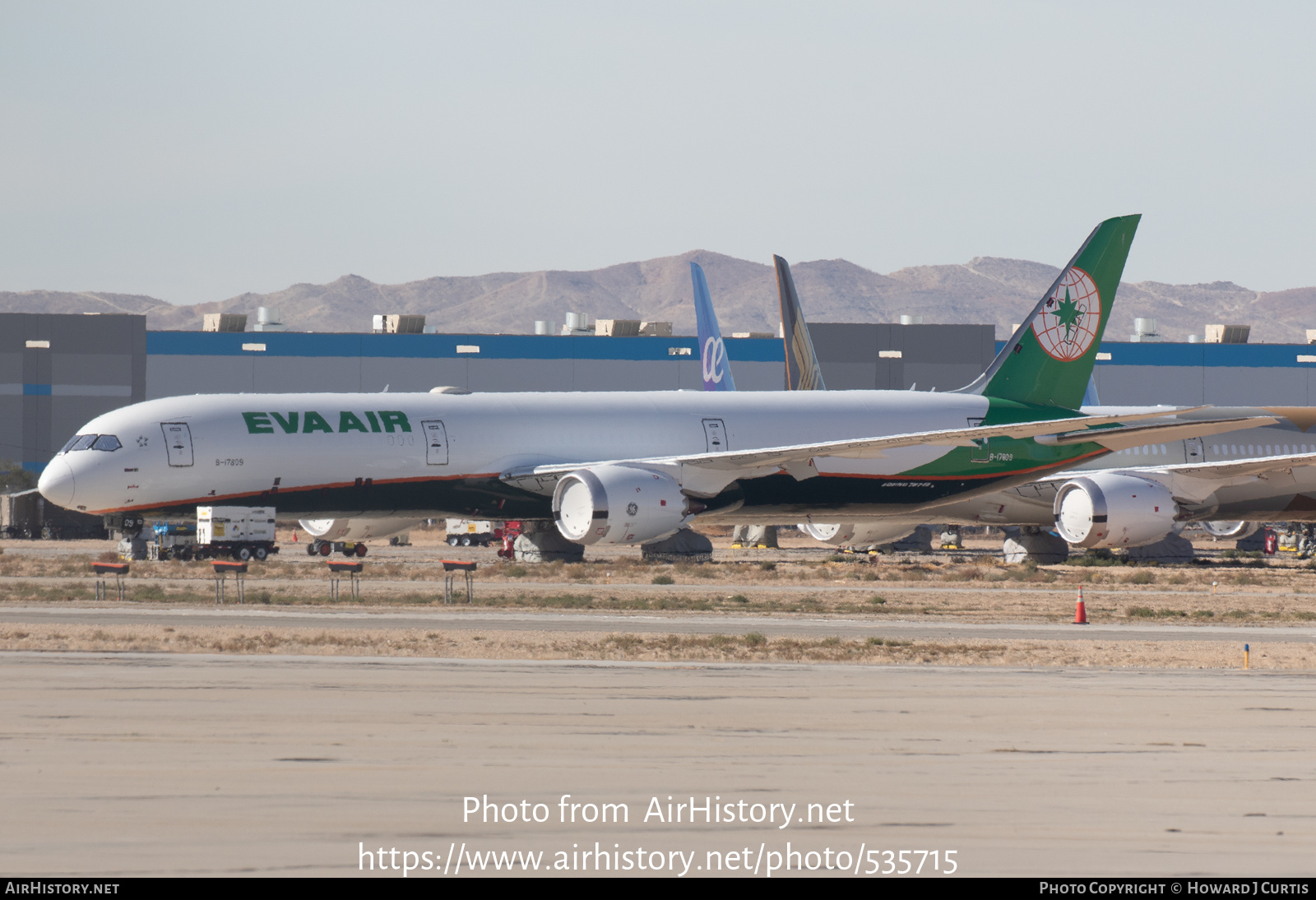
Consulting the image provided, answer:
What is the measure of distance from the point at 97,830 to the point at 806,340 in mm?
62403

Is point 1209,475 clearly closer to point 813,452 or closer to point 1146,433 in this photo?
point 1146,433

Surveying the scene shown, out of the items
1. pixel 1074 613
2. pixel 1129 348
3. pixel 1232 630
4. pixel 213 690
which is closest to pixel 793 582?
pixel 1074 613

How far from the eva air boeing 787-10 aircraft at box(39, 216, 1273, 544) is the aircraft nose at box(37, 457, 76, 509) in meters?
0.05

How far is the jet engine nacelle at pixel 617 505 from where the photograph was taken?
4244cm

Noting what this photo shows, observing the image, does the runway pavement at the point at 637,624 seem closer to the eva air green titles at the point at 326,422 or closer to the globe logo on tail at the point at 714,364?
the eva air green titles at the point at 326,422

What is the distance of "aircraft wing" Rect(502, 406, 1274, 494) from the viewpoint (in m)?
45.2

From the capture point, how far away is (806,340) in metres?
72.3

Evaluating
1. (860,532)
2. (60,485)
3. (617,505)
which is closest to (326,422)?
(60,485)

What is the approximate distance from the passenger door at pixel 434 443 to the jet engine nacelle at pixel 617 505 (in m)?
3.37

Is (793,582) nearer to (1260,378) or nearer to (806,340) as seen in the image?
(806,340)

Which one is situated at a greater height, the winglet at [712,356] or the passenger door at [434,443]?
the winglet at [712,356]

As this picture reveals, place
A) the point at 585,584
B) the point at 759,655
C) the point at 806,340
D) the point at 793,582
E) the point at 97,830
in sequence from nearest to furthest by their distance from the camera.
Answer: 1. the point at 97,830
2. the point at 759,655
3. the point at 585,584
4. the point at 793,582
5. the point at 806,340

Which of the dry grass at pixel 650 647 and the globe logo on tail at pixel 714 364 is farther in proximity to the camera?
the globe logo on tail at pixel 714 364

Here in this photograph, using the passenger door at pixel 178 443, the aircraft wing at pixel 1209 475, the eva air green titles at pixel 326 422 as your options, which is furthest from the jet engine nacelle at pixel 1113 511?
the passenger door at pixel 178 443
